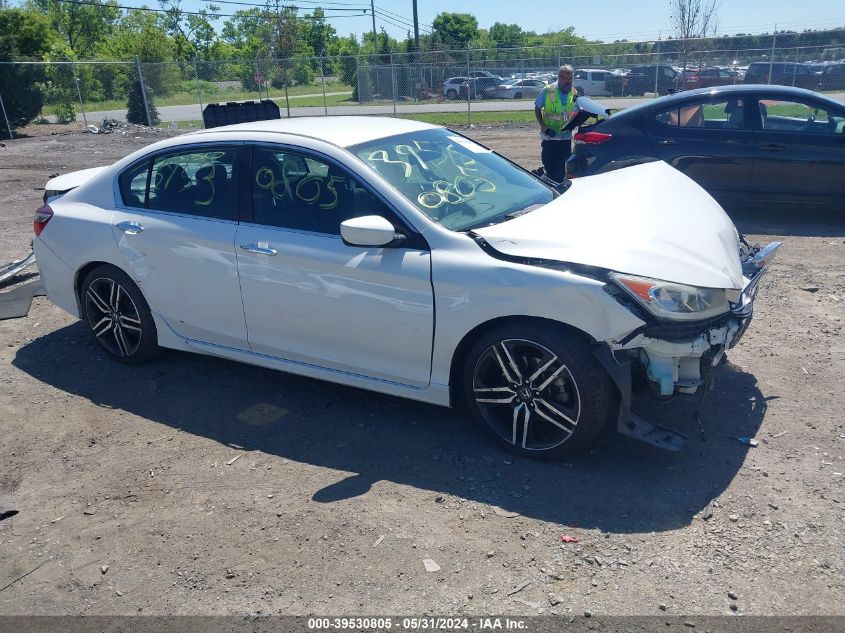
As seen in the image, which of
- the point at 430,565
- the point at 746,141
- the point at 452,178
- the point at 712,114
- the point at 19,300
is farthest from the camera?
the point at 712,114

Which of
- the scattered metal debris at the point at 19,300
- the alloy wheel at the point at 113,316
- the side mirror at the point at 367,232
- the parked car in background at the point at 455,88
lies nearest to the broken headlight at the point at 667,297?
the side mirror at the point at 367,232

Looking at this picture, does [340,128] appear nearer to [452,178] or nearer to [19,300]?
[452,178]

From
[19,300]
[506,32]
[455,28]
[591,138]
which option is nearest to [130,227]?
[19,300]

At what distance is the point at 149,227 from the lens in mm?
4961

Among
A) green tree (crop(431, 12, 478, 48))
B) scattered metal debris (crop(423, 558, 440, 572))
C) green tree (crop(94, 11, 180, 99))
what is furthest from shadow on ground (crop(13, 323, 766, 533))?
green tree (crop(431, 12, 478, 48))

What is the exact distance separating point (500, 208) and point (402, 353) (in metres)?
1.11

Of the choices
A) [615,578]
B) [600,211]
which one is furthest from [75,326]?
[615,578]

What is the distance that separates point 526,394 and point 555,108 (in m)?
6.53

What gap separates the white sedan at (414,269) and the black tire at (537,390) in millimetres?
11

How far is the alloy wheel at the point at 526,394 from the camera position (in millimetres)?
3801

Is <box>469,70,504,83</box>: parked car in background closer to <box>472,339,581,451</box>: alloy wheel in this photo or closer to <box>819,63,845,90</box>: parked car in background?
<box>819,63,845,90</box>: parked car in background

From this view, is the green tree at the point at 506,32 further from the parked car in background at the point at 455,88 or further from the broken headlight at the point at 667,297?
the broken headlight at the point at 667,297

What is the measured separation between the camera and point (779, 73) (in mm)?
22422

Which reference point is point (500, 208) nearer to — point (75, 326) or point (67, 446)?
point (67, 446)
